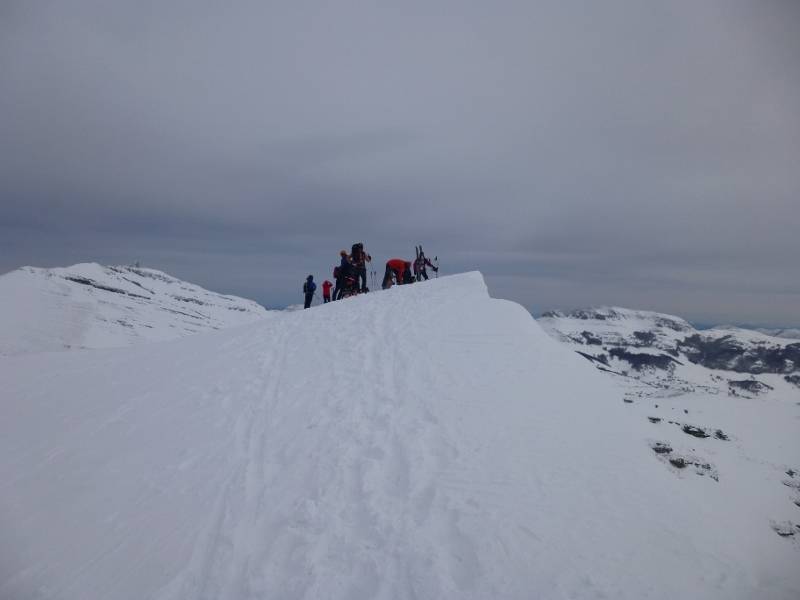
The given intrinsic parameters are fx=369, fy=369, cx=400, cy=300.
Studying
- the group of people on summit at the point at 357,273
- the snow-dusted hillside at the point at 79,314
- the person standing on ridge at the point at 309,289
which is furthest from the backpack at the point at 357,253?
the snow-dusted hillside at the point at 79,314

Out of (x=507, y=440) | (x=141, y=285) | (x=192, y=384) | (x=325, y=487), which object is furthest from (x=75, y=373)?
(x=141, y=285)

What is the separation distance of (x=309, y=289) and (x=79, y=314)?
38.7 m

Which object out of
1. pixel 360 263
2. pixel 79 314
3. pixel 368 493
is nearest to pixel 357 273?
pixel 360 263

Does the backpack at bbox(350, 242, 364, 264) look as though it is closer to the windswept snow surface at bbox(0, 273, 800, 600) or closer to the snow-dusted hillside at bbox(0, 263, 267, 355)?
the windswept snow surface at bbox(0, 273, 800, 600)

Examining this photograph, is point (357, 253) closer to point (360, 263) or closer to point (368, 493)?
Answer: point (360, 263)

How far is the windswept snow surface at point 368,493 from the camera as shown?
16.4 feet

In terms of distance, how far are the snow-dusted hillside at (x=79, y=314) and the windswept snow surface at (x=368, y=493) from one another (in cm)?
3330

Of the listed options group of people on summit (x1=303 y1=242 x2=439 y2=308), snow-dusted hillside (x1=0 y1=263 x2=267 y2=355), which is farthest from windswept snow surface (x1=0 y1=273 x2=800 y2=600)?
snow-dusted hillside (x1=0 y1=263 x2=267 y2=355)

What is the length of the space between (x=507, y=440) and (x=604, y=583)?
2881 mm

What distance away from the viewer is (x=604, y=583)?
15.9 feet

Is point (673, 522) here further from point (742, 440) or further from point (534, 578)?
point (742, 440)

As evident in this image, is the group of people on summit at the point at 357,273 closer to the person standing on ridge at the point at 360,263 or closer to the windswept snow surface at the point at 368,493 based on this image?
the person standing on ridge at the point at 360,263

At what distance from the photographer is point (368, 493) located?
6207 mm

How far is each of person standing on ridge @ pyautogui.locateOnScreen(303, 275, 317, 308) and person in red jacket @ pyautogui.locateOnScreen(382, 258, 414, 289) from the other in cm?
517
